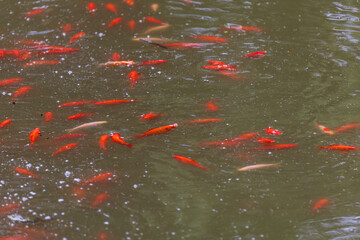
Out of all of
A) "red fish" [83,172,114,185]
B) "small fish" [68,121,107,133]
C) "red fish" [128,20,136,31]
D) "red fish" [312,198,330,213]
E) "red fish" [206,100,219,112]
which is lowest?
"red fish" [312,198,330,213]

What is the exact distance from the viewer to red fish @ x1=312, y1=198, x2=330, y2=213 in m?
3.53

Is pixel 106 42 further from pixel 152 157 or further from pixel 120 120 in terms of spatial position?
pixel 152 157

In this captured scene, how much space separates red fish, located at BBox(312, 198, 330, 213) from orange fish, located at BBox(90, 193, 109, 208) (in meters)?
1.42

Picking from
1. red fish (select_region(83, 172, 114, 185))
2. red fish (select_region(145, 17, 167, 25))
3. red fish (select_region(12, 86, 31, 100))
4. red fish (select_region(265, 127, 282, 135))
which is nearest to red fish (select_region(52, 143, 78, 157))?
red fish (select_region(83, 172, 114, 185))

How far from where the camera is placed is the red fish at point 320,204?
3527 millimetres

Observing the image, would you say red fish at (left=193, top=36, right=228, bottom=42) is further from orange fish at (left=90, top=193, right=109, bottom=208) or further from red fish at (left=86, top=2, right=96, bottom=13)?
orange fish at (left=90, top=193, right=109, bottom=208)

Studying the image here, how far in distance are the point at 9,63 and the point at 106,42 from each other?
41.1 inches

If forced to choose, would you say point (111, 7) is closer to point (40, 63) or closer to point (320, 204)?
point (40, 63)

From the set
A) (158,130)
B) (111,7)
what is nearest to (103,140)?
(158,130)

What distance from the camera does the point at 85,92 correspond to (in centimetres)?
487

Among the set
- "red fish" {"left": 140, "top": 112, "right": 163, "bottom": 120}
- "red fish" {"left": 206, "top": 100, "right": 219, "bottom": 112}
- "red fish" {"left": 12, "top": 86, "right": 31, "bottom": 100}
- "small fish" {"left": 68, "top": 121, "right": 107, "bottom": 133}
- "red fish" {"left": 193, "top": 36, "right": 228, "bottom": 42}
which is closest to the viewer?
"small fish" {"left": 68, "top": 121, "right": 107, "bottom": 133}

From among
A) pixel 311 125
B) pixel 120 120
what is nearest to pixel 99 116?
pixel 120 120

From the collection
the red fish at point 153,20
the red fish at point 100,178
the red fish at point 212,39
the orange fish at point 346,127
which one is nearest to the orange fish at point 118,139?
the red fish at point 100,178

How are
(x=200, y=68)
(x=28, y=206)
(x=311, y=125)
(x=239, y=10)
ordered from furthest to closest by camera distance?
1. (x=239, y=10)
2. (x=200, y=68)
3. (x=311, y=125)
4. (x=28, y=206)
